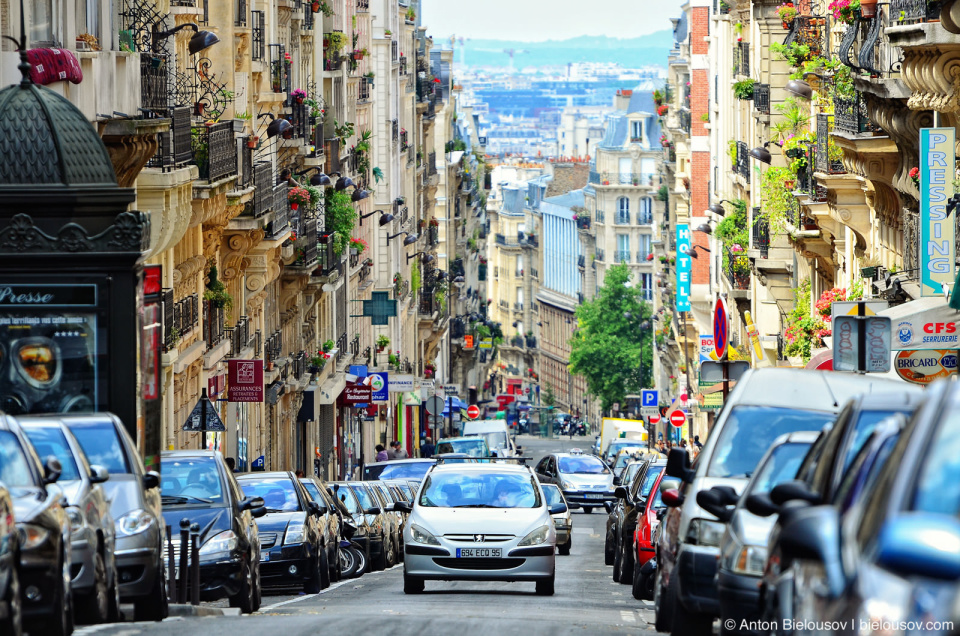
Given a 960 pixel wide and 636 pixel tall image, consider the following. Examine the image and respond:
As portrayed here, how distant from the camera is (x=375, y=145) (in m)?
70.1

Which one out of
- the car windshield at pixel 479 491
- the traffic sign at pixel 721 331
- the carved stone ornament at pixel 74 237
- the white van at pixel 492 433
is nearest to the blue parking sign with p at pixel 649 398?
the white van at pixel 492 433

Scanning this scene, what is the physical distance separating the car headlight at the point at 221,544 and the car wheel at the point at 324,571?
458cm

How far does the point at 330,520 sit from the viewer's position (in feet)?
74.0

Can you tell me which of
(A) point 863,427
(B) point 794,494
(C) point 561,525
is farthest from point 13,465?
(C) point 561,525

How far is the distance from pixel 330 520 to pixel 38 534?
1317 centimetres

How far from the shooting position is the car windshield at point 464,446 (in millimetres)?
55531

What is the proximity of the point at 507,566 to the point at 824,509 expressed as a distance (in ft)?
40.9

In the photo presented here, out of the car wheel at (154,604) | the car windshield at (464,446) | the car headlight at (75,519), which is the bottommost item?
the car windshield at (464,446)

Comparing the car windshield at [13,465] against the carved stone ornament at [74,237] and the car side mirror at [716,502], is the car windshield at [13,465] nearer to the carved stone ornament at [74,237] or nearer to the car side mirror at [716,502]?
the car side mirror at [716,502]

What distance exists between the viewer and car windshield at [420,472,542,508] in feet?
64.3

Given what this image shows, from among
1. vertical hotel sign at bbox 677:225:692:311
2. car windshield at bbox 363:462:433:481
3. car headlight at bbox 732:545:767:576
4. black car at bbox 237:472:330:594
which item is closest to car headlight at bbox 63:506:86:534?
car headlight at bbox 732:545:767:576

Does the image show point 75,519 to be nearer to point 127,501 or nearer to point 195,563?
point 127,501

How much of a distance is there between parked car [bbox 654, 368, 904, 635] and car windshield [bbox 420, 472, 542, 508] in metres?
6.50

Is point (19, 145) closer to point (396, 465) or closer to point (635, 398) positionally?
point (396, 465)
